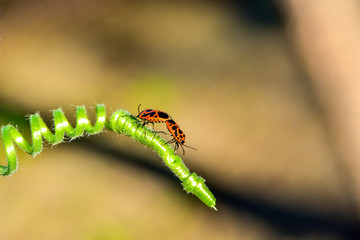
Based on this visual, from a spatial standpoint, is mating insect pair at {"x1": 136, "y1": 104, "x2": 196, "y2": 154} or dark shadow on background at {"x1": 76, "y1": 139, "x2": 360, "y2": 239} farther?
dark shadow on background at {"x1": 76, "y1": 139, "x2": 360, "y2": 239}

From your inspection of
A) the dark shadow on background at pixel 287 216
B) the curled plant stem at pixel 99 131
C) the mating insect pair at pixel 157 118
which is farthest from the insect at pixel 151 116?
the dark shadow on background at pixel 287 216

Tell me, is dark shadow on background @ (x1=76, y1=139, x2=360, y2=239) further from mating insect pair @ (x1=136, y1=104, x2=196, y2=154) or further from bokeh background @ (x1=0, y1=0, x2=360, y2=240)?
mating insect pair @ (x1=136, y1=104, x2=196, y2=154)

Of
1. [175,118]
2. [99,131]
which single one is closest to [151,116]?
[99,131]

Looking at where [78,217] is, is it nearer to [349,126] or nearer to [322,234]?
[322,234]

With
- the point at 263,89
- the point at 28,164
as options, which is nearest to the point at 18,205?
the point at 28,164

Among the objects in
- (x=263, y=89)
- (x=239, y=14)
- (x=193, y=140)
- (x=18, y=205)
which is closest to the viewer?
(x=18, y=205)

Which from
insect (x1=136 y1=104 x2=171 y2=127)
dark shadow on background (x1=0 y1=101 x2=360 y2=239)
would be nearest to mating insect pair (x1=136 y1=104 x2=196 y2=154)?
insect (x1=136 y1=104 x2=171 y2=127)

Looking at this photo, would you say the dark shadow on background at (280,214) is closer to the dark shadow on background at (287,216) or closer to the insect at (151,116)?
the dark shadow on background at (287,216)

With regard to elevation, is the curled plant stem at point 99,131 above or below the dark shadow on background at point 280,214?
below
